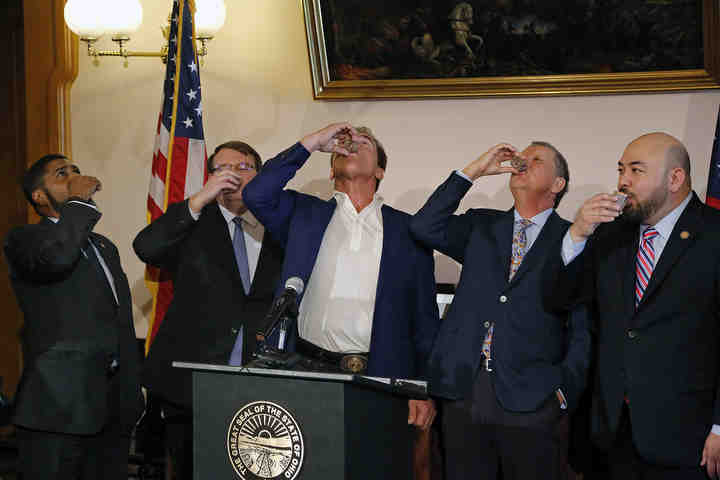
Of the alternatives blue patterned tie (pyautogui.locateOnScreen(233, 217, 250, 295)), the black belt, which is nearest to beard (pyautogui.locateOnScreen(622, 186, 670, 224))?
the black belt

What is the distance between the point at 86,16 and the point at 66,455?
92.6 inches

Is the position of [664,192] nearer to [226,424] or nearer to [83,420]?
[226,424]

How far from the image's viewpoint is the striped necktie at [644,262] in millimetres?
2979

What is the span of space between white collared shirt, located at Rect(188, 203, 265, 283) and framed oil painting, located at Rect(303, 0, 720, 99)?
134 centimetres

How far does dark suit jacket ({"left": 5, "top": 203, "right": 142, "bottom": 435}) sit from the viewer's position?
11.2 ft

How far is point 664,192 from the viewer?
299 cm

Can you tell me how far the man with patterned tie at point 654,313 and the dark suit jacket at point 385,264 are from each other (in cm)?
62

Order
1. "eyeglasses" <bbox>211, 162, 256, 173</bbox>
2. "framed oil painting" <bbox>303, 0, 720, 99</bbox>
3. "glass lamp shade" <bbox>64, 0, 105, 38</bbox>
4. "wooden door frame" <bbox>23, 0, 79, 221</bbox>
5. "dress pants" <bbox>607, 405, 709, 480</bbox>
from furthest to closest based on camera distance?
"wooden door frame" <bbox>23, 0, 79, 221</bbox> < "glass lamp shade" <bbox>64, 0, 105, 38</bbox> < "framed oil painting" <bbox>303, 0, 720, 99</bbox> < "eyeglasses" <bbox>211, 162, 256, 173</bbox> < "dress pants" <bbox>607, 405, 709, 480</bbox>

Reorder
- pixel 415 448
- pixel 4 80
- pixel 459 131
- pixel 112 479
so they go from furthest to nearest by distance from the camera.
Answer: pixel 4 80 → pixel 459 131 → pixel 415 448 → pixel 112 479

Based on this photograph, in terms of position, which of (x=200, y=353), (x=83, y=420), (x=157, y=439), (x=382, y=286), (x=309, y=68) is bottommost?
(x=157, y=439)

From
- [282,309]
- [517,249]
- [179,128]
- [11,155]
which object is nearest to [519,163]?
[517,249]

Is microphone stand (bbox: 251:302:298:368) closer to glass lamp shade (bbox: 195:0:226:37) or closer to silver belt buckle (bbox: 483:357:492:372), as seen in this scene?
silver belt buckle (bbox: 483:357:492:372)

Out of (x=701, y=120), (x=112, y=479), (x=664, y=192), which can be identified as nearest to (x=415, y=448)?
(x=112, y=479)

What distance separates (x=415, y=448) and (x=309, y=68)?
229 centimetres
